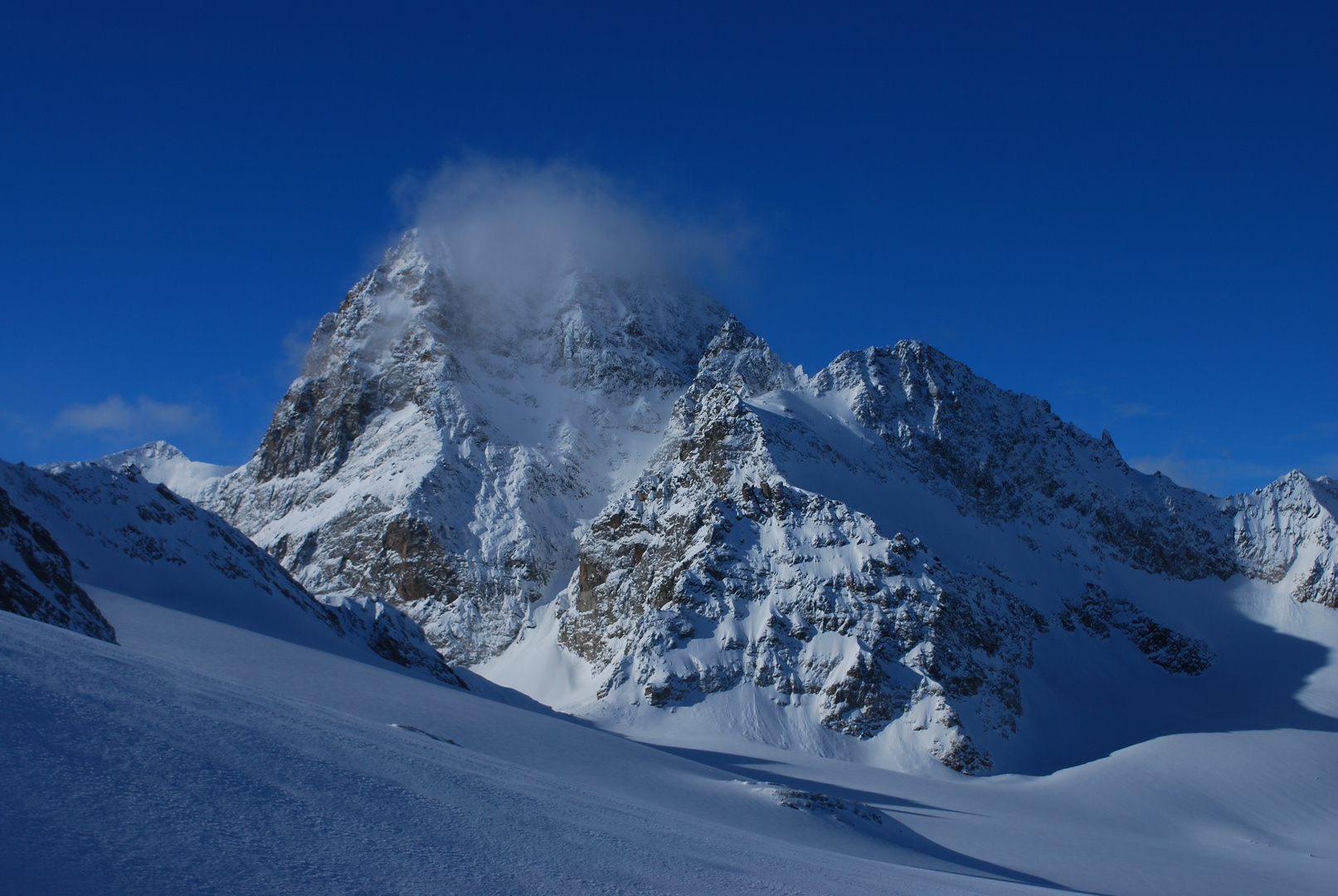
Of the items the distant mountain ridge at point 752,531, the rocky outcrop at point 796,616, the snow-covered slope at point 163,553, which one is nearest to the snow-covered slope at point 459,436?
the distant mountain ridge at point 752,531

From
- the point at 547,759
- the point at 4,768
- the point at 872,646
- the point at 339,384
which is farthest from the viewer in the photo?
the point at 339,384

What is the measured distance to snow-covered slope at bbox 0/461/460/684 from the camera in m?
36.9

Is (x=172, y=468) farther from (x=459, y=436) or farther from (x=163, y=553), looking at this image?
(x=163, y=553)

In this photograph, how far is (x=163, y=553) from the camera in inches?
1564

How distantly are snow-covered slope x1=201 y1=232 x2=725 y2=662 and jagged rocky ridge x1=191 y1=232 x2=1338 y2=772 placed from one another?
373mm

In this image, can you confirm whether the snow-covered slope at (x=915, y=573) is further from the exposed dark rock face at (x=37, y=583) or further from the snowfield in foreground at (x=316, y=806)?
the exposed dark rock face at (x=37, y=583)

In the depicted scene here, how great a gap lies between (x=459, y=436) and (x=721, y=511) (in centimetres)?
4218

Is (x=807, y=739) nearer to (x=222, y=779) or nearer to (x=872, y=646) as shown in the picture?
(x=872, y=646)

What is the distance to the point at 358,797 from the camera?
6.99 metres

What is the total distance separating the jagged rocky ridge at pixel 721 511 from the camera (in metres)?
64.5

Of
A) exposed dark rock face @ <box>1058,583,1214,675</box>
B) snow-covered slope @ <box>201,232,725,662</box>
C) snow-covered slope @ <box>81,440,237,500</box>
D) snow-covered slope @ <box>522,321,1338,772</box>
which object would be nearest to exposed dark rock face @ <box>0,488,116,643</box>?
snow-covered slope @ <box>522,321,1338,772</box>

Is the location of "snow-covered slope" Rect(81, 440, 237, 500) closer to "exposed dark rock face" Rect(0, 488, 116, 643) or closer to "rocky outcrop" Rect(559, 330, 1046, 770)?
"rocky outcrop" Rect(559, 330, 1046, 770)

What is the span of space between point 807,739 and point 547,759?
Answer: 41809mm

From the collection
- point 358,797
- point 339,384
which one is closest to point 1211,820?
point 358,797
